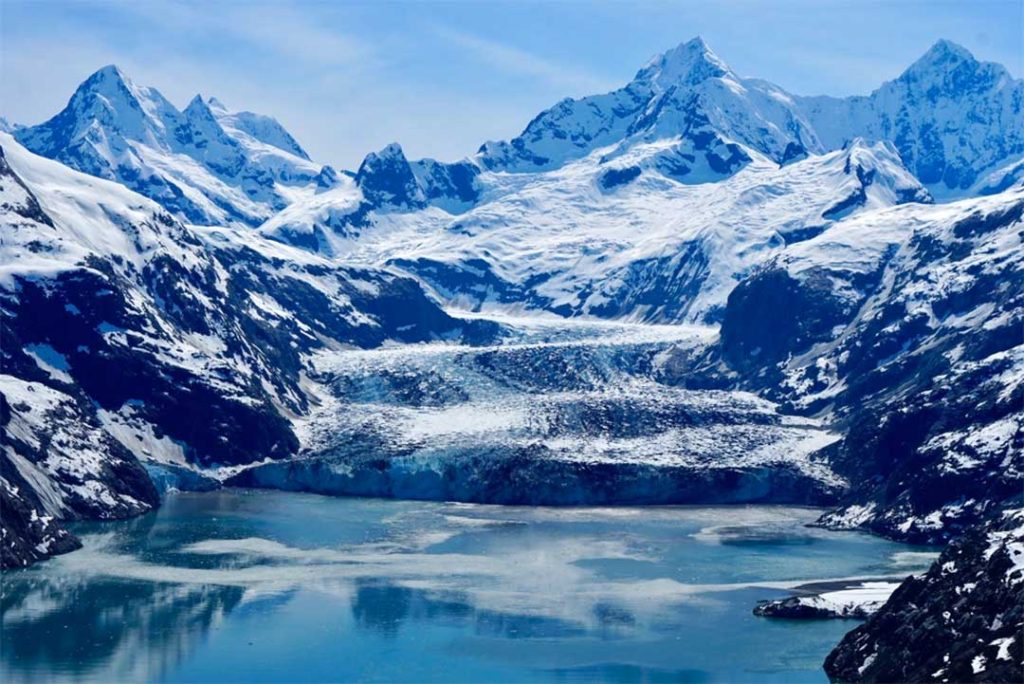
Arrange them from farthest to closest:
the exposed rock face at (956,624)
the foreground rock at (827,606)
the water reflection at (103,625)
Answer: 1. the foreground rock at (827,606)
2. the water reflection at (103,625)
3. the exposed rock face at (956,624)

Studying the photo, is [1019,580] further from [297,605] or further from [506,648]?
[297,605]

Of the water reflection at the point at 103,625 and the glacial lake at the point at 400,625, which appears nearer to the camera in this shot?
the glacial lake at the point at 400,625

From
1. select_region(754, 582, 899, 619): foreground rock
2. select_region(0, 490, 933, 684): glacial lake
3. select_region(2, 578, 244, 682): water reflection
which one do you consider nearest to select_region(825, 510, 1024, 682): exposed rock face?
select_region(0, 490, 933, 684): glacial lake

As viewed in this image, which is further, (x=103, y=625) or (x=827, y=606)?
(x=827, y=606)

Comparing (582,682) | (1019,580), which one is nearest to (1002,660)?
(1019,580)

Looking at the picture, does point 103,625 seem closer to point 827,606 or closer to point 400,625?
point 400,625

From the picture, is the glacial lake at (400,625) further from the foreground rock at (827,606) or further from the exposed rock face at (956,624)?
the exposed rock face at (956,624)

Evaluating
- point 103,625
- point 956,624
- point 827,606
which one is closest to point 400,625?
point 103,625

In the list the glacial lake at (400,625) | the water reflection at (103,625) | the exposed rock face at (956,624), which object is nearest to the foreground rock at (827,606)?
the glacial lake at (400,625)

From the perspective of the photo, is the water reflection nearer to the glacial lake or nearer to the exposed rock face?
the glacial lake
